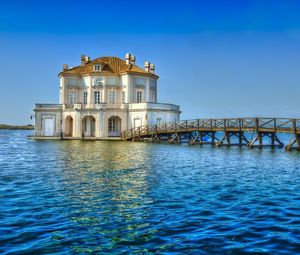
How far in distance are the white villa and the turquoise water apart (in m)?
34.5

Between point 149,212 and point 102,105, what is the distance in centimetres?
4306

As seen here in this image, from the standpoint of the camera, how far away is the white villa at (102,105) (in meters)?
52.6

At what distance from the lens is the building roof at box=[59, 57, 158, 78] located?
185 ft

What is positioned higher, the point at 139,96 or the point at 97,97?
the point at 139,96

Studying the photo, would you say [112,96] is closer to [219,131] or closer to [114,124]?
[114,124]

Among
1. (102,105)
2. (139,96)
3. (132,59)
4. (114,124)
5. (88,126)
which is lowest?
(88,126)

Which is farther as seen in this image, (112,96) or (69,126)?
(112,96)

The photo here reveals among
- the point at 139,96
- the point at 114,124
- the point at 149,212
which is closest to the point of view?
the point at 149,212

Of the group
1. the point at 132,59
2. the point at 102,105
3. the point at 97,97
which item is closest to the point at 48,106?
the point at 97,97

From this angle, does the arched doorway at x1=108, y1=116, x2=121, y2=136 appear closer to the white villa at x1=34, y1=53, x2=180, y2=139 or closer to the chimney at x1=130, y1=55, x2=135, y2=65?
the white villa at x1=34, y1=53, x2=180, y2=139

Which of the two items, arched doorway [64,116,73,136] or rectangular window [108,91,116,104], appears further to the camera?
rectangular window [108,91,116,104]

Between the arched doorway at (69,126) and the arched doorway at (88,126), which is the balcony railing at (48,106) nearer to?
the arched doorway at (69,126)

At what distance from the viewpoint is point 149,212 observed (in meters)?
10.4

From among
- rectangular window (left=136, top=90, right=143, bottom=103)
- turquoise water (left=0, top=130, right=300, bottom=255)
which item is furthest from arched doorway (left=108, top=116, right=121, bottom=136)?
turquoise water (left=0, top=130, right=300, bottom=255)
